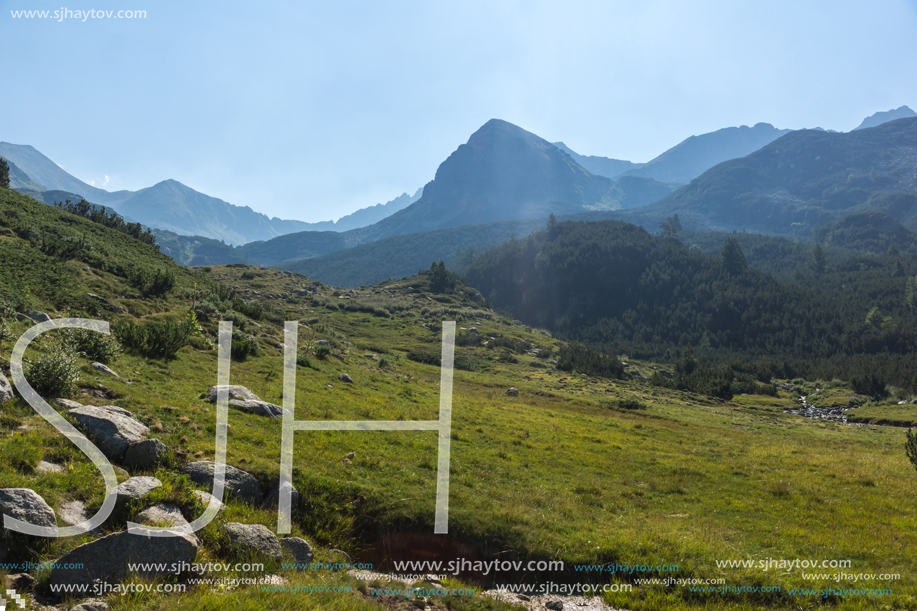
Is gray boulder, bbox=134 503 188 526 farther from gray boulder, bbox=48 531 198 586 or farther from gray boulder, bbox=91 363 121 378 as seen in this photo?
gray boulder, bbox=91 363 121 378

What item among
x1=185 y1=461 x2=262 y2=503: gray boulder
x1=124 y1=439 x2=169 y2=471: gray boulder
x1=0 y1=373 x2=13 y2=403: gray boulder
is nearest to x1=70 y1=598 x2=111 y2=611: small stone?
x1=185 y1=461 x2=262 y2=503: gray boulder

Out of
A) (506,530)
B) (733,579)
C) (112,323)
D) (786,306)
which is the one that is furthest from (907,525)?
(786,306)

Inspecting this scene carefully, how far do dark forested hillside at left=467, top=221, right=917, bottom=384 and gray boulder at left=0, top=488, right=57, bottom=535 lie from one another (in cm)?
11609

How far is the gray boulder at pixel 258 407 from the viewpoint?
1666cm

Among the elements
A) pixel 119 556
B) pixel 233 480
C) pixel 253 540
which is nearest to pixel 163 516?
pixel 119 556

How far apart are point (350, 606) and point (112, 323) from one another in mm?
21379

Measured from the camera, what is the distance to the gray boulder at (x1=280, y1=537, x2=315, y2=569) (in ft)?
31.8

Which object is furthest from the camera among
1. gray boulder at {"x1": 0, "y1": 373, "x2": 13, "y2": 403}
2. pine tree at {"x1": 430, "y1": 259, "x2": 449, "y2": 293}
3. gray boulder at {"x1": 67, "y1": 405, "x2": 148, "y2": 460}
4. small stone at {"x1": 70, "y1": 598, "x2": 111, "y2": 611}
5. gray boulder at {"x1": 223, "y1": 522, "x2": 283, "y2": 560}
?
pine tree at {"x1": 430, "y1": 259, "x2": 449, "y2": 293}

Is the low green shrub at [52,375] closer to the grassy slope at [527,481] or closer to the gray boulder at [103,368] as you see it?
the grassy slope at [527,481]

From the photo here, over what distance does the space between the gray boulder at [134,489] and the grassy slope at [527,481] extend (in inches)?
16.0

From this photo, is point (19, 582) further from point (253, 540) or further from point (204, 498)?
point (253, 540)

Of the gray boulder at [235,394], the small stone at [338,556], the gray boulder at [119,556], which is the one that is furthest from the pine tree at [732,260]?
the gray boulder at [119,556]

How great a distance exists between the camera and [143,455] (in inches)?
411

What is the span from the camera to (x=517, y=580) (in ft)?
34.6
